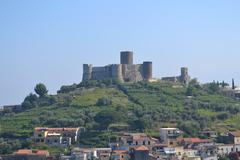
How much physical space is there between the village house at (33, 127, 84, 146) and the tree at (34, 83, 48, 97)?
19.5 m

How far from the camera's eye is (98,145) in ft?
236

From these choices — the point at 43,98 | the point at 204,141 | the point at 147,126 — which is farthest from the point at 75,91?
the point at 204,141

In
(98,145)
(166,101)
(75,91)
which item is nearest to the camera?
(98,145)

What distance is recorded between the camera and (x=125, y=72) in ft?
339

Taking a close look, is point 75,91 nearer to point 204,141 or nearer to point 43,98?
point 43,98

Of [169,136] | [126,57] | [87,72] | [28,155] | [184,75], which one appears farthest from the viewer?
[184,75]

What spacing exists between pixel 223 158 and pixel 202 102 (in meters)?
22.6

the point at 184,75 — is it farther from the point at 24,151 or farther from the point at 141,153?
the point at 24,151

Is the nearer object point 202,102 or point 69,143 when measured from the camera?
point 69,143

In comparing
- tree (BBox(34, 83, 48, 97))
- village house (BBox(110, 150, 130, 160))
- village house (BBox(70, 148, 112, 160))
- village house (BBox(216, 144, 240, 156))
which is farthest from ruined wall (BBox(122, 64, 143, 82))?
village house (BBox(110, 150, 130, 160))

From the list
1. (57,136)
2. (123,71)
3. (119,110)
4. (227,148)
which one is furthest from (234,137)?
(123,71)

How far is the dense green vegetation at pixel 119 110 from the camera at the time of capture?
7688 centimetres

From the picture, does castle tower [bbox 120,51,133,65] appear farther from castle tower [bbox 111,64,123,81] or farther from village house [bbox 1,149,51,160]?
village house [bbox 1,149,51,160]

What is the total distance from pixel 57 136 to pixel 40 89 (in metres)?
Answer: 21.4
